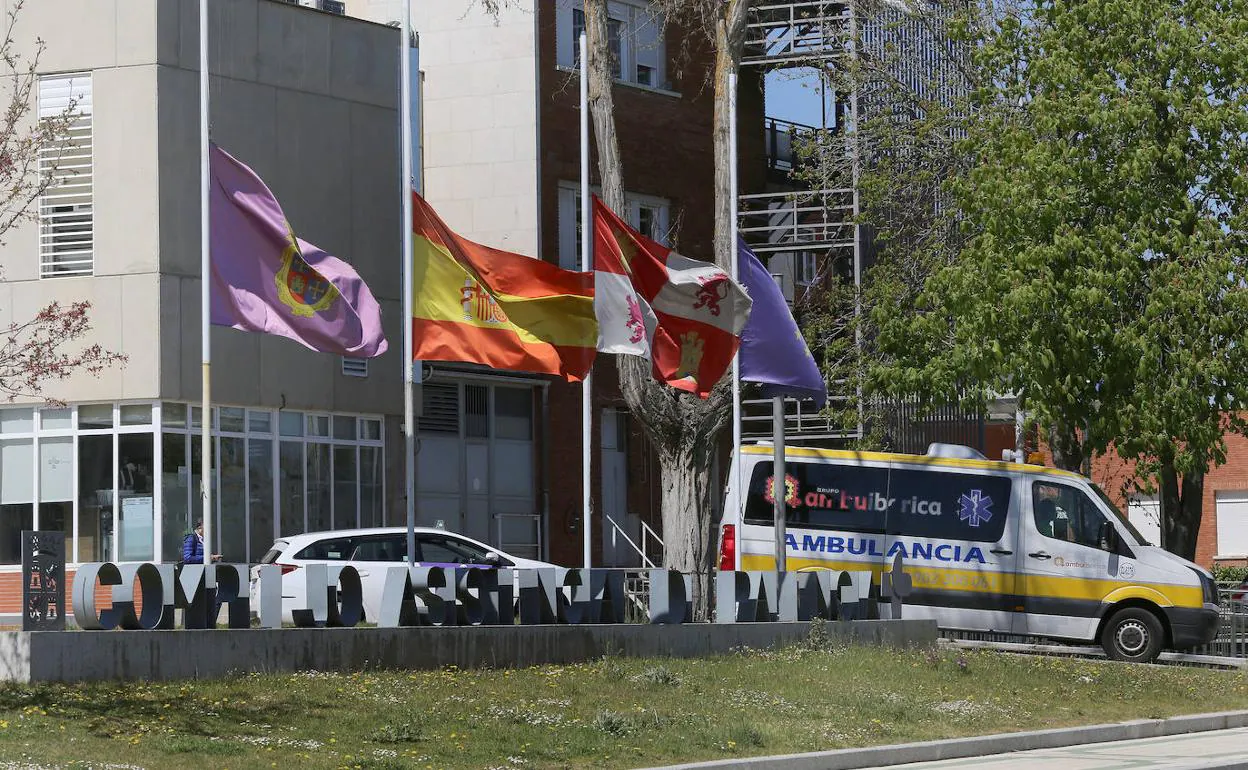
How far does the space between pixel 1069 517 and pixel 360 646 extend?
37.5 ft

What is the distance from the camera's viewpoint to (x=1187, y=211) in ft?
86.6

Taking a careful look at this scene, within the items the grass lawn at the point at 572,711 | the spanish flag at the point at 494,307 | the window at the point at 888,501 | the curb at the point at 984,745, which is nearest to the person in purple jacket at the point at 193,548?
the window at the point at 888,501

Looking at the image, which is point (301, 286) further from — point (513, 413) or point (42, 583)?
point (513, 413)

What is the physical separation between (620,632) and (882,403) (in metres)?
15.5

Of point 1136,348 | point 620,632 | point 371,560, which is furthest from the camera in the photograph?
point 1136,348

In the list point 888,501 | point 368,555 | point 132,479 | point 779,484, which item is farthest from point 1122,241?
point 132,479

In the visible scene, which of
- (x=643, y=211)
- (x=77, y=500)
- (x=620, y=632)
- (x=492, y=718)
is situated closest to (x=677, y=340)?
(x=620, y=632)

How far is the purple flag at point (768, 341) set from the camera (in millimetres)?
22484

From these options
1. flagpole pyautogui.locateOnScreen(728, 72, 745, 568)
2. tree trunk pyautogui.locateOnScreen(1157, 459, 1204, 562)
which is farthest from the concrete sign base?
tree trunk pyautogui.locateOnScreen(1157, 459, 1204, 562)

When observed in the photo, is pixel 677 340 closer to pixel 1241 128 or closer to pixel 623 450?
pixel 1241 128

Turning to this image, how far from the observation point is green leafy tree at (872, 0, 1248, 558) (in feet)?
85.6

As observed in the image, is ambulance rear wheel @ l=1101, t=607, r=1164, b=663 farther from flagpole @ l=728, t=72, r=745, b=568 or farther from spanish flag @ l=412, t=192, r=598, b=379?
spanish flag @ l=412, t=192, r=598, b=379

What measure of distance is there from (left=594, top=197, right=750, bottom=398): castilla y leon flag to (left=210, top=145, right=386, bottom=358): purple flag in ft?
9.47

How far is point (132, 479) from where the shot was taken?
28.4 meters
